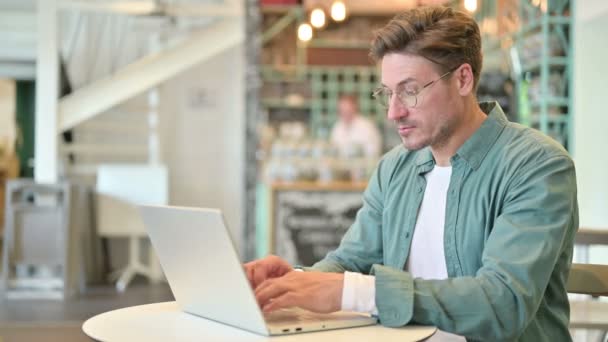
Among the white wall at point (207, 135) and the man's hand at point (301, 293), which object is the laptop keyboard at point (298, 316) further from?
the white wall at point (207, 135)

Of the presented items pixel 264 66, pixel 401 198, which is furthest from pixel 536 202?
pixel 264 66

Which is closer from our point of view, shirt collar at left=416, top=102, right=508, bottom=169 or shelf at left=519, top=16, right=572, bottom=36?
shirt collar at left=416, top=102, right=508, bottom=169

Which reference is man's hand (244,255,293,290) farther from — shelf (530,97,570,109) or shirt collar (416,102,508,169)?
shelf (530,97,570,109)

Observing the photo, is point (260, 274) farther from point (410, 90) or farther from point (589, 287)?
point (589, 287)

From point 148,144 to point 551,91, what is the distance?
193 inches

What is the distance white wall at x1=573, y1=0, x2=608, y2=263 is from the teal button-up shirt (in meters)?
3.30

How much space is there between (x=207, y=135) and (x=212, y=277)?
8330 mm

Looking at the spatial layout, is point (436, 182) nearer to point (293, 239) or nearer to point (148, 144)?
point (293, 239)

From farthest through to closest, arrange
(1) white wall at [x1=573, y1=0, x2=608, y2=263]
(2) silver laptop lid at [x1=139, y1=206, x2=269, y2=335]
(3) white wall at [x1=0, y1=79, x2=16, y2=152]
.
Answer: (3) white wall at [x1=0, y1=79, x2=16, y2=152] < (1) white wall at [x1=573, y1=0, x2=608, y2=263] < (2) silver laptop lid at [x1=139, y1=206, x2=269, y2=335]

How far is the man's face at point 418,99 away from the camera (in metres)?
1.91

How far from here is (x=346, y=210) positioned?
740cm

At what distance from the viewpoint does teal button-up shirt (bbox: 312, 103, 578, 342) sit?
1.65 metres

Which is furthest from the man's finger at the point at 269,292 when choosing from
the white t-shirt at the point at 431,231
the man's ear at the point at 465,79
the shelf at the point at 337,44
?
the shelf at the point at 337,44

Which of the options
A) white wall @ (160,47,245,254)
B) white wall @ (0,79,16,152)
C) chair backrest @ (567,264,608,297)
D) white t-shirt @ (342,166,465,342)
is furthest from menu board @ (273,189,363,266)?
white wall @ (0,79,16,152)
